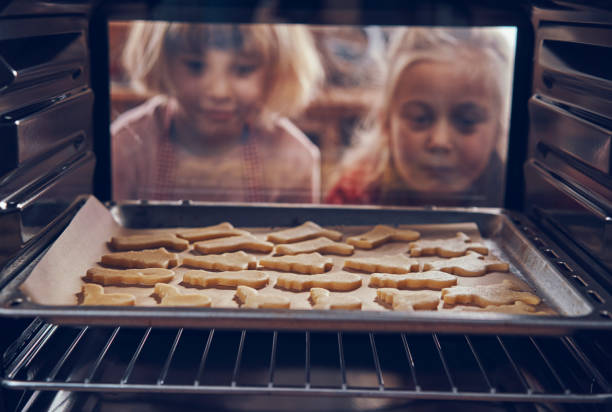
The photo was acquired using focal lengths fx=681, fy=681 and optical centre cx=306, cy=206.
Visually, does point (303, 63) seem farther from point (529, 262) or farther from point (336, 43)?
point (529, 262)

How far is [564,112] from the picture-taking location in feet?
5.22

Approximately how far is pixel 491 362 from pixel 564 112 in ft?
1.99

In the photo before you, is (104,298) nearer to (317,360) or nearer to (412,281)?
(317,360)

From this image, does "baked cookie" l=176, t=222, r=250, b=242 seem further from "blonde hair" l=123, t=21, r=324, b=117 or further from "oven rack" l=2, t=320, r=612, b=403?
"blonde hair" l=123, t=21, r=324, b=117

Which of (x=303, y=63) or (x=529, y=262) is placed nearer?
(x=529, y=262)

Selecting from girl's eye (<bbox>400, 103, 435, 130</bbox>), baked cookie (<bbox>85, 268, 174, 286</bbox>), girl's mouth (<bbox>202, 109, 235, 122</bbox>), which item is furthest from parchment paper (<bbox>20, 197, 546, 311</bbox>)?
girl's mouth (<bbox>202, 109, 235, 122</bbox>)

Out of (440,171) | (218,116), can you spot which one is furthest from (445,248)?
(218,116)

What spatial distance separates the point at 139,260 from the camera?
166 centimetres

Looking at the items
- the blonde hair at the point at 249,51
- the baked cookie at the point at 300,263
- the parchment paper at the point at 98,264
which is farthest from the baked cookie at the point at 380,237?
the blonde hair at the point at 249,51

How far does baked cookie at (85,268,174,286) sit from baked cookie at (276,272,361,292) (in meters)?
0.27

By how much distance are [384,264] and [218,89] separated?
3.74ft

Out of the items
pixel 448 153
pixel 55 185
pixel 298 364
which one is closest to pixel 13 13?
pixel 55 185

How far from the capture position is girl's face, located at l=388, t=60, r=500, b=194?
2400mm

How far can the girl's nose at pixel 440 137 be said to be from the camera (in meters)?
2.41
